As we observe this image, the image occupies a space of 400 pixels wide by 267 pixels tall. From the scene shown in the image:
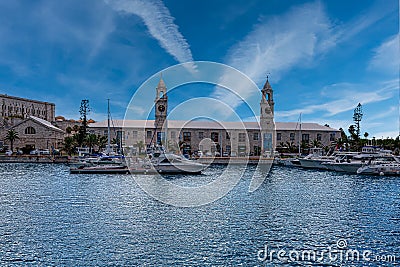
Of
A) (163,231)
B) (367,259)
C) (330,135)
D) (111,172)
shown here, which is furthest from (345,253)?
(330,135)

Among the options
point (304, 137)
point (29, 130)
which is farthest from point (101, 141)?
point (304, 137)

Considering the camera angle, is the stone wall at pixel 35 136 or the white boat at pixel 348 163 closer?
the white boat at pixel 348 163

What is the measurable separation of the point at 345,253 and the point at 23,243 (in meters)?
13.6

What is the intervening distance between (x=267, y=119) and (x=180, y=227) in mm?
75710

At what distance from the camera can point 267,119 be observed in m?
90.0

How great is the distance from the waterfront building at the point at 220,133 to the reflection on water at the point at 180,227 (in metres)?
58.4

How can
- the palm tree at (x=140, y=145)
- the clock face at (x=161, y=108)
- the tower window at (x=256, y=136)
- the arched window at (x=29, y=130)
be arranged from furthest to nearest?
1. the tower window at (x=256, y=136)
2. the clock face at (x=161, y=108)
3. the arched window at (x=29, y=130)
4. the palm tree at (x=140, y=145)

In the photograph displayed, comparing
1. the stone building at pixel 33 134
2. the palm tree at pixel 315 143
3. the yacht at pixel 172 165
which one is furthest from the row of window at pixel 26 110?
the palm tree at pixel 315 143

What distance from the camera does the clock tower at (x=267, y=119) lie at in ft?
287

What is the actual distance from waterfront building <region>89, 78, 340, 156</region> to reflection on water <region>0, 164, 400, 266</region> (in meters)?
58.4

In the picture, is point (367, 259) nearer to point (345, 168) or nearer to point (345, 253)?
point (345, 253)

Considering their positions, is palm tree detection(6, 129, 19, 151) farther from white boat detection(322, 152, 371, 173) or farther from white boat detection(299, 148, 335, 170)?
white boat detection(322, 152, 371, 173)

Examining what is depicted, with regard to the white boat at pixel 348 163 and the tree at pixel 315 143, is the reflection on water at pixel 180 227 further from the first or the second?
the tree at pixel 315 143

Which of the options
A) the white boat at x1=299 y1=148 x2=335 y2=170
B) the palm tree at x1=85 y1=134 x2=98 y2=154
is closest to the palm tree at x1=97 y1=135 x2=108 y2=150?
the palm tree at x1=85 y1=134 x2=98 y2=154
